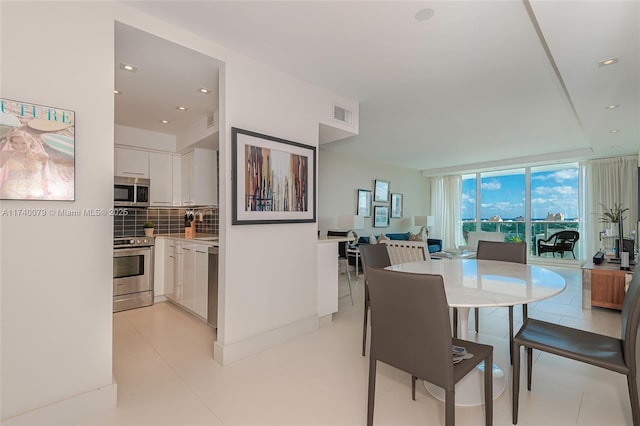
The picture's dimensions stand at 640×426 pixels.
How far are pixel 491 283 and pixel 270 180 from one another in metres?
1.89

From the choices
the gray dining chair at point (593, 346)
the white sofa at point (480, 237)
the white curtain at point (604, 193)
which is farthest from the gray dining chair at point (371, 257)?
the white curtain at point (604, 193)

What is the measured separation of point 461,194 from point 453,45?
7094mm

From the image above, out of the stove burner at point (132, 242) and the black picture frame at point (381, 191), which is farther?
the black picture frame at point (381, 191)

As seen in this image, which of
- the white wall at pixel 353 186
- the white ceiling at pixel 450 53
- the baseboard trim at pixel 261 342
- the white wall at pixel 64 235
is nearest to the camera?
the white wall at pixel 64 235

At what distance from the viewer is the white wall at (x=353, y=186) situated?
6.20 m

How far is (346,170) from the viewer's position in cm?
668

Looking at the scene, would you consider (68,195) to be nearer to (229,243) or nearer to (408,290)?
(229,243)

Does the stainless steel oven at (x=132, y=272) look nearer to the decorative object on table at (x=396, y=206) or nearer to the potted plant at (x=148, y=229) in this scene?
the potted plant at (x=148, y=229)

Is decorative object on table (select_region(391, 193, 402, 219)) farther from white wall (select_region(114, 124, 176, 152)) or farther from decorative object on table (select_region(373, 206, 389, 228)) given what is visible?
white wall (select_region(114, 124, 176, 152))

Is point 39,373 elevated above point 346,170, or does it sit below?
below

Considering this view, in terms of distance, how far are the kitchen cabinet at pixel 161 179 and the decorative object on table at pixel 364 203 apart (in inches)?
153

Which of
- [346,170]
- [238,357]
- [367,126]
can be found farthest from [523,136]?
[238,357]

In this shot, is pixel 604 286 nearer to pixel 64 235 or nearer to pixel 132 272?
pixel 64 235

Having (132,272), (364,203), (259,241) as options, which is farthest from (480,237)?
(132,272)
